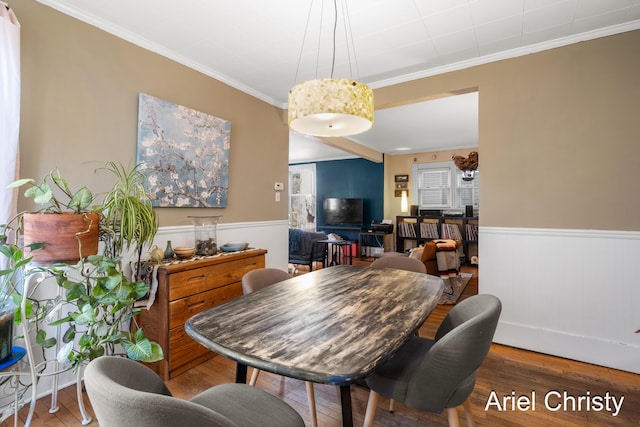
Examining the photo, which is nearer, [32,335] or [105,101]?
[32,335]

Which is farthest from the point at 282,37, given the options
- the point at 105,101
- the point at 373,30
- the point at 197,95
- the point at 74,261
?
the point at 74,261

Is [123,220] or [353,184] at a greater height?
[353,184]

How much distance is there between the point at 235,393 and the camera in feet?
3.81

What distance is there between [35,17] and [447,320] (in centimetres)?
305

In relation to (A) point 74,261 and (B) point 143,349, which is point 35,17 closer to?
(A) point 74,261

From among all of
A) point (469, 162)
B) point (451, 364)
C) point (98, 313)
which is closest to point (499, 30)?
point (451, 364)

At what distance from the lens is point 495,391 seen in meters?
1.98

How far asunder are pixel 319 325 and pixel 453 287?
3.69m

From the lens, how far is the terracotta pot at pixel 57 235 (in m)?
1.49

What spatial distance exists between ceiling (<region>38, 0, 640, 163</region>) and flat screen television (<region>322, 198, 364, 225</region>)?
14.2 feet

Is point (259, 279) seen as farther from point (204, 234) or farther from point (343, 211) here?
point (343, 211)

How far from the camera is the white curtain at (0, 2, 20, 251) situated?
1.72 metres

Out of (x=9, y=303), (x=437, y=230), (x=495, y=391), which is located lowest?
(x=495, y=391)

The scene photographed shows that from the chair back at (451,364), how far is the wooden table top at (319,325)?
138 millimetres
